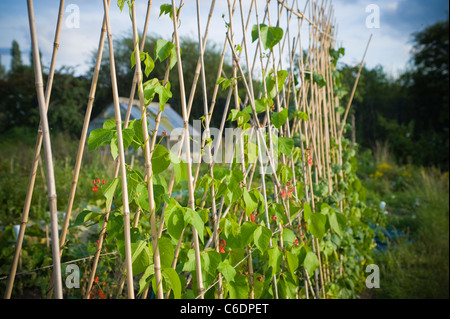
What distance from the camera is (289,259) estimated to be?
1.34m

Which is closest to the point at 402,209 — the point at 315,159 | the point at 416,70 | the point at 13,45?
the point at 315,159

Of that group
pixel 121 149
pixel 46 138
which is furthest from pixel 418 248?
pixel 46 138

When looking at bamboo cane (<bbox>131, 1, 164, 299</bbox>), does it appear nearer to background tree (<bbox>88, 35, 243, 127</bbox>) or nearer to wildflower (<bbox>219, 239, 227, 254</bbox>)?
wildflower (<bbox>219, 239, 227, 254</bbox>)

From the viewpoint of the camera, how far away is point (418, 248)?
9.51 ft

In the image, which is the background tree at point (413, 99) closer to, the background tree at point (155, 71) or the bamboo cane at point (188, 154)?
the background tree at point (155, 71)

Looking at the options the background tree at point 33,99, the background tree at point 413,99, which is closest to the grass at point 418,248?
the background tree at point 413,99

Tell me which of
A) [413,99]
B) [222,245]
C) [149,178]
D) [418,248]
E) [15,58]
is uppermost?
[15,58]

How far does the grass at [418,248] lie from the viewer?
239 cm

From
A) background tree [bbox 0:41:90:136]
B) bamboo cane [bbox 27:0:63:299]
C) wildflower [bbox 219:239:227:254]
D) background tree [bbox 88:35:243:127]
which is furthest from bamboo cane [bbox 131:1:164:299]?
background tree [bbox 0:41:90:136]

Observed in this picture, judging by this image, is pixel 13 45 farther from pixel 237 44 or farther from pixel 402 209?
pixel 402 209

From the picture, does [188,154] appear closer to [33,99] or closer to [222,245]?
[222,245]

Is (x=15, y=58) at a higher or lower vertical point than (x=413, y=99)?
higher

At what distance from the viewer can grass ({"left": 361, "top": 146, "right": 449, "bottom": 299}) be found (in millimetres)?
2393

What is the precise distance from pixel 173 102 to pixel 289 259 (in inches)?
30.3
